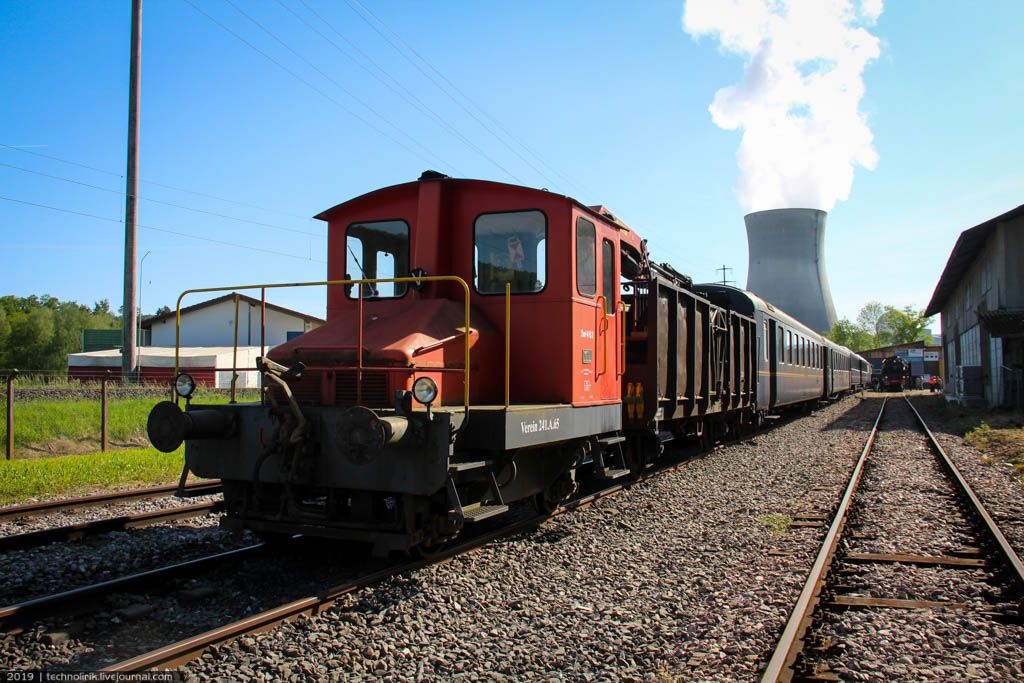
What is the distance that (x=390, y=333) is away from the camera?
6066mm

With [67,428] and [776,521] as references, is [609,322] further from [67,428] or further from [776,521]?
[67,428]

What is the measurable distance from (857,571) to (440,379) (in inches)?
147

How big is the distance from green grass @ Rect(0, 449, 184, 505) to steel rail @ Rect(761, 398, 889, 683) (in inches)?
332

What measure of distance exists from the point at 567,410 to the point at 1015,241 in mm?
24282

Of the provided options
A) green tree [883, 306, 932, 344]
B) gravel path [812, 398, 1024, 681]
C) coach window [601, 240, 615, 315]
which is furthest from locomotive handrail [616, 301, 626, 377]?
green tree [883, 306, 932, 344]

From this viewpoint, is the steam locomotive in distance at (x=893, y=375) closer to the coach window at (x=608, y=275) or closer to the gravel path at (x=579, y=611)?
the gravel path at (x=579, y=611)

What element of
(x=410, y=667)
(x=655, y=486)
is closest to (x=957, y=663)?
(x=410, y=667)

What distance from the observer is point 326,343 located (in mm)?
6219

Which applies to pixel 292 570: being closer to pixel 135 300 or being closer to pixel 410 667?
pixel 410 667

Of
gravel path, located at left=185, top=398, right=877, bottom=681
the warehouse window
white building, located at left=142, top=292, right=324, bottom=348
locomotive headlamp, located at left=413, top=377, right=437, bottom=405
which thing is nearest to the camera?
gravel path, located at left=185, top=398, right=877, bottom=681

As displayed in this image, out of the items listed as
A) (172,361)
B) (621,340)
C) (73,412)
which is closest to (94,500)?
(621,340)

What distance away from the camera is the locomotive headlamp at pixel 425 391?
5039 mm

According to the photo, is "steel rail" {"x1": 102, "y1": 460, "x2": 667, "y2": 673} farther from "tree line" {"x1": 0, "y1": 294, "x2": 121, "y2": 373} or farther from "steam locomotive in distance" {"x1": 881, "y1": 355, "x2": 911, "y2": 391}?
"tree line" {"x1": 0, "y1": 294, "x2": 121, "y2": 373}

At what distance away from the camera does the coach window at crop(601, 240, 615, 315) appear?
7.47m
